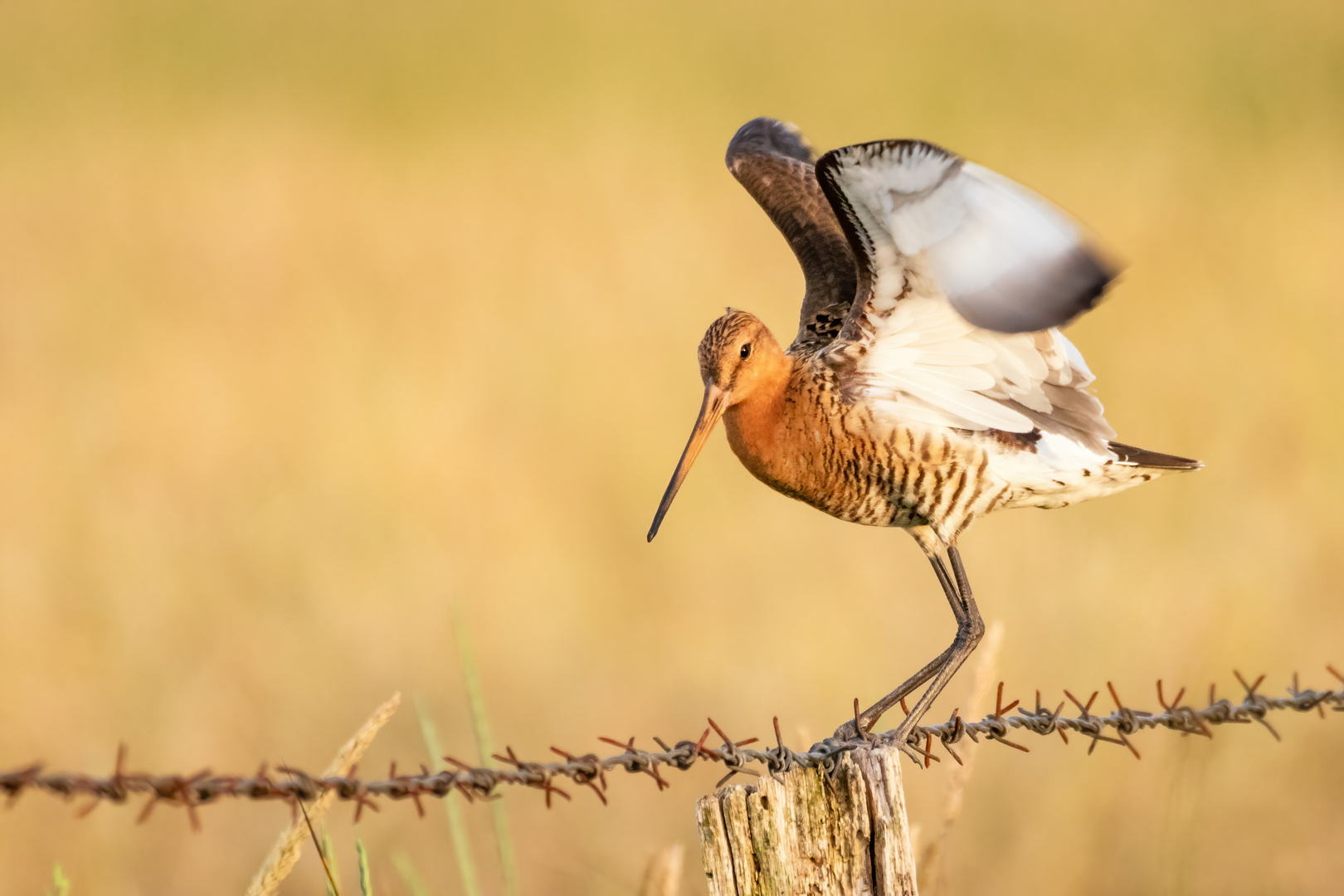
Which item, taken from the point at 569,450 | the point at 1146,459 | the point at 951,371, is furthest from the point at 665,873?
the point at 569,450

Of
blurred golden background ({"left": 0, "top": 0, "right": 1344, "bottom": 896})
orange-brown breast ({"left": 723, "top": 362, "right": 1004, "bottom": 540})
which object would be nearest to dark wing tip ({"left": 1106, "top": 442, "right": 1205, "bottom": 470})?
orange-brown breast ({"left": 723, "top": 362, "right": 1004, "bottom": 540})

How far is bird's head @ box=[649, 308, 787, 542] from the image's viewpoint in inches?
172

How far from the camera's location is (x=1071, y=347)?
14.9ft

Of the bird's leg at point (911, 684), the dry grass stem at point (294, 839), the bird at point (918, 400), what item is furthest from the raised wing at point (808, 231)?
the dry grass stem at point (294, 839)

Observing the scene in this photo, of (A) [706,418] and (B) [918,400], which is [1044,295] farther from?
(A) [706,418]

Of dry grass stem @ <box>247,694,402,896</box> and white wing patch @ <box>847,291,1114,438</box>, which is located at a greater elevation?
white wing patch @ <box>847,291,1114,438</box>

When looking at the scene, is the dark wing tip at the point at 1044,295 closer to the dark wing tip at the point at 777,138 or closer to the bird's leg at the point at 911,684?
the bird's leg at the point at 911,684

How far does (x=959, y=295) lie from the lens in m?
3.94

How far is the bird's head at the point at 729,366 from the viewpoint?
14.3ft

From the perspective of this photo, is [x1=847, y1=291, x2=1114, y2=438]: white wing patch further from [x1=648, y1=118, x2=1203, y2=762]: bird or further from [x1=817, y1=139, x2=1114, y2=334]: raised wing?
[x1=817, y1=139, x2=1114, y2=334]: raised wing

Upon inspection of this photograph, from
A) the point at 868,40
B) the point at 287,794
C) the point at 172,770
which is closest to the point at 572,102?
the point at 868,40

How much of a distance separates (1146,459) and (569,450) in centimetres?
548

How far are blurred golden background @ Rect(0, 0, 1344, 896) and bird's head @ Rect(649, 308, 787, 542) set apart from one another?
2.00 m

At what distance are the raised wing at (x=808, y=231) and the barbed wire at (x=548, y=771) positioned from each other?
69.3 inches
